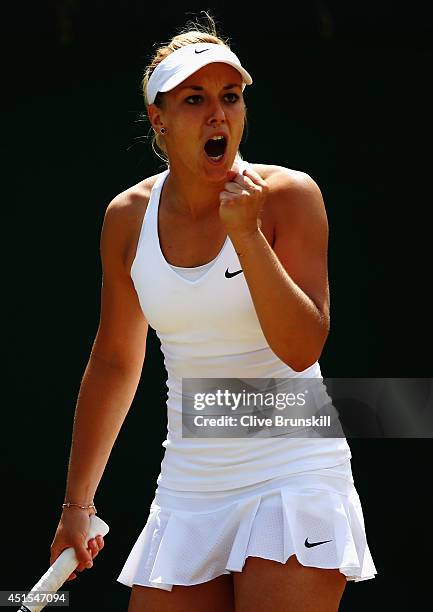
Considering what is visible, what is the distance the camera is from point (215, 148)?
3.02 m

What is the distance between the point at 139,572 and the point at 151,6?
2.34m

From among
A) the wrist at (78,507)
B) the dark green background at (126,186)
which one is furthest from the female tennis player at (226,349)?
the dark green background at (126,186)

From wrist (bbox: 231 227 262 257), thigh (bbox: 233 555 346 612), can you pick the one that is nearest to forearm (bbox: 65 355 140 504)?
thigh (bbox: 233 555 346 612)

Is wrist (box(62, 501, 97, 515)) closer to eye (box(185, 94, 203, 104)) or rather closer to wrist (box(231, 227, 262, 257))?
wrist (box(231, 227, 262, 257))

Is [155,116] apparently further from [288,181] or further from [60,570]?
[60,570]

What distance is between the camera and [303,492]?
9.48 feet

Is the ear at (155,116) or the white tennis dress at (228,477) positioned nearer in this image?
the white tennis dress at (228,477)

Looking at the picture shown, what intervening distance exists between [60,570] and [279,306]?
83 cm

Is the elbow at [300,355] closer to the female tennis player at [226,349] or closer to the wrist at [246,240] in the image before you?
the female tennis player at [226,349]

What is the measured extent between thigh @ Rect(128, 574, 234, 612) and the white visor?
3.61ft

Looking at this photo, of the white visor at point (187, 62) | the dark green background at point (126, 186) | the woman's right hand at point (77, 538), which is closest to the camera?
the white visor at point (187, 62)

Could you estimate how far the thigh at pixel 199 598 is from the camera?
3002 millimetres

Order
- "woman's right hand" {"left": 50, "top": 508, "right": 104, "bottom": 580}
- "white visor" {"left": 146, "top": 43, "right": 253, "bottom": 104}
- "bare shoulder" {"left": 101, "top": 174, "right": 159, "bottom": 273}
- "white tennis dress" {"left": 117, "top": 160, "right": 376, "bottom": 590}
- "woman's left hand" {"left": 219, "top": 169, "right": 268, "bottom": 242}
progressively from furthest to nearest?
"bare shoulder" {"left": 101, "top": 174, "right": 159, "bottom": 273}, "woman's right hand" {"left": 50, "top": 508, "right": 104, "bottom": 580}, "white visor" {"left": 146, "top": 43, "right": 253, "bottom": 104}, "white tennis dress" {"left": 117, "top": 160, "right": 376, "bottom": 590}, "woman's left hand" {"left": 219, "top": 169, "right": 268, "bottom": 242}

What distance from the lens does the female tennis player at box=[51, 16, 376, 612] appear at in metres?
2.81
